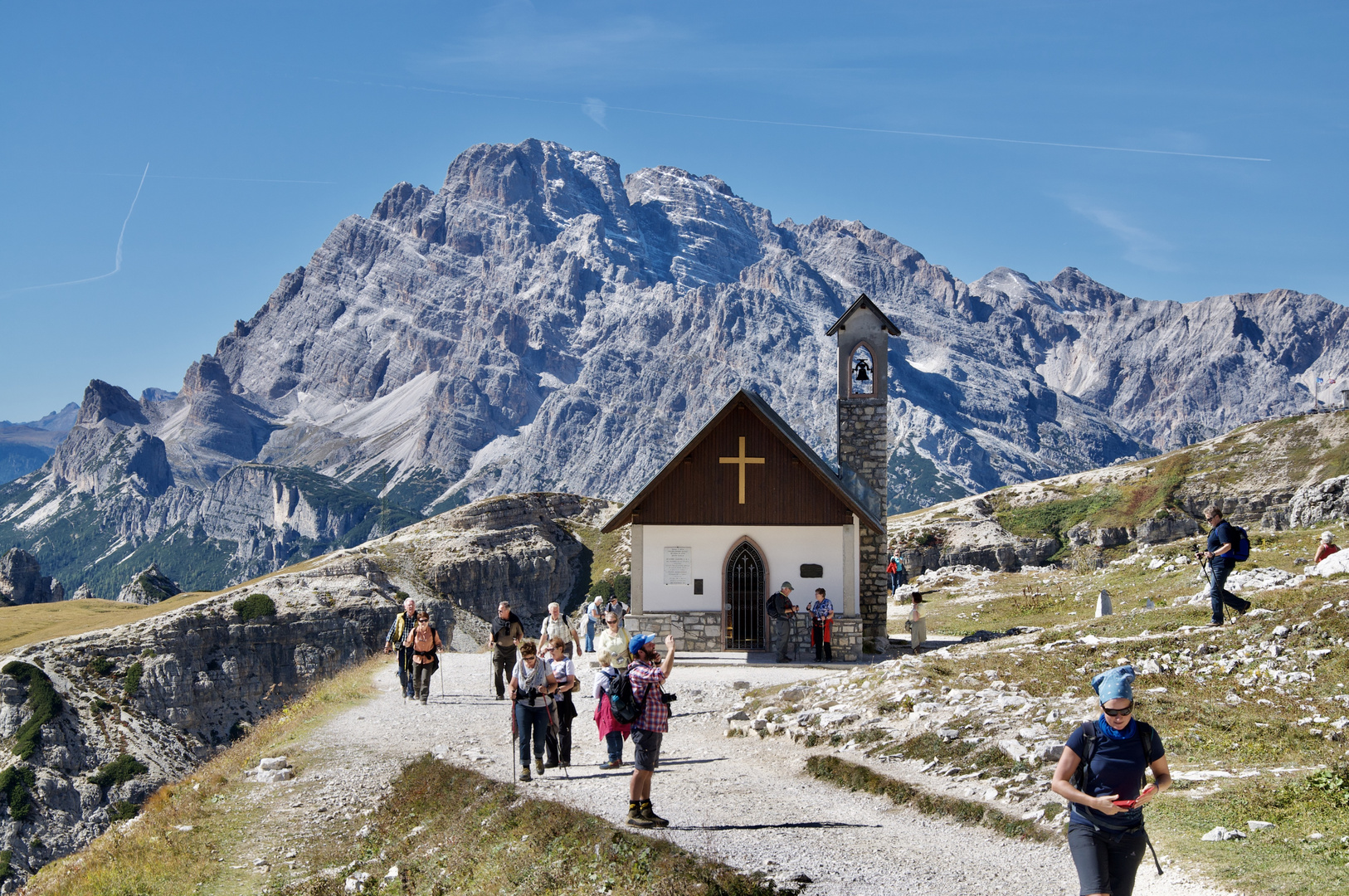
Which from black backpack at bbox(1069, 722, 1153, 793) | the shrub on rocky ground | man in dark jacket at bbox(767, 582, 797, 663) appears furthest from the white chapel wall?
the shrub on rocky ground

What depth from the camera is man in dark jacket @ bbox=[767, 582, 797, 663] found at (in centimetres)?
3309

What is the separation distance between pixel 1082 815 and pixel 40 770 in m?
95.4

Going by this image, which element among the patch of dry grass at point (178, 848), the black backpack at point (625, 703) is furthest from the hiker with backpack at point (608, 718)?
the patch of dry grass at point (178, 848)

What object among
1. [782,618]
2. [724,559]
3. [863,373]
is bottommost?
[782,618]

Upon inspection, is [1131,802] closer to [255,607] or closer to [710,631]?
[710,631]

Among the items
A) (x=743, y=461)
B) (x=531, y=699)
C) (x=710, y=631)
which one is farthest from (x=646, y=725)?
(x=743, y=461)

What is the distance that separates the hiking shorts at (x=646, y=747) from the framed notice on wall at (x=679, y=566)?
20797mm

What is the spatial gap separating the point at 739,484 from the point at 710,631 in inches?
192

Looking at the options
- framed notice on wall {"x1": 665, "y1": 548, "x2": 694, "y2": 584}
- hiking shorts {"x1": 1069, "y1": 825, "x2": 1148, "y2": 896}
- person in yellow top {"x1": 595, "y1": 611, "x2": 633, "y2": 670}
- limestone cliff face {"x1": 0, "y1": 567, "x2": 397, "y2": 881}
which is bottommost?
limestone cliff face {"x1": 0, "y1": 567, "x2": 397, "y2": 881}

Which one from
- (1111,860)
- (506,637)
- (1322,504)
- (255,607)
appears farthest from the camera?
(255,607)

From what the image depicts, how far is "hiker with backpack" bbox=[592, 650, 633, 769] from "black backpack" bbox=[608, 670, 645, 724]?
2.5 inches

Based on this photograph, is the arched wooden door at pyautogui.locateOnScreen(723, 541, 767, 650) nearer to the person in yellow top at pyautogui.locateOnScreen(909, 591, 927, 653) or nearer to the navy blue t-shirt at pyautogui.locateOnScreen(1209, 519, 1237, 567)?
the person in yellow top at pyautogui.locateOnScreen(909, 591, 927, 653)

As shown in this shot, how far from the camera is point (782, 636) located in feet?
111

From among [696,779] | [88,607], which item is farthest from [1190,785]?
[88,607]
